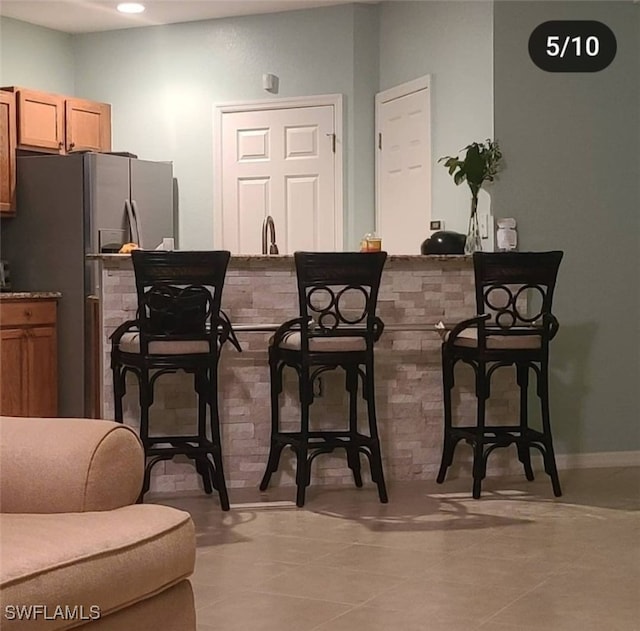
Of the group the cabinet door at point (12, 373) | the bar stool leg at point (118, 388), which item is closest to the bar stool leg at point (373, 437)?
the bar stool leg at point (118, 388)

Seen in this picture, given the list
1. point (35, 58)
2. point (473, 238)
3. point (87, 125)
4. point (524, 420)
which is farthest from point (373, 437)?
point (35, 58)

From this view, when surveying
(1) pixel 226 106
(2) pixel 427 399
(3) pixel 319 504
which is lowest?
(3) pixel 319 504

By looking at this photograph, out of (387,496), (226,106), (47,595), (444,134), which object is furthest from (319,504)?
(226,106)

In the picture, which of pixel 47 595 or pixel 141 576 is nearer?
pixel 47 595

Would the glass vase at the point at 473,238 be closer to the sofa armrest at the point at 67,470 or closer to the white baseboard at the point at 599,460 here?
the white baseboard at the point at 599,460

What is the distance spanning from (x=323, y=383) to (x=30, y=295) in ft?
7.20

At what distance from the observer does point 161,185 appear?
6.86m

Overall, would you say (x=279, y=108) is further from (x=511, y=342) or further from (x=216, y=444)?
(x=216, y=444)

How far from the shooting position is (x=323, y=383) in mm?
4984

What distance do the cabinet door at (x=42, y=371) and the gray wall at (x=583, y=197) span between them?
9.44 ft

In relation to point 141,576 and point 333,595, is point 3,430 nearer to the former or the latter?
point 141,576

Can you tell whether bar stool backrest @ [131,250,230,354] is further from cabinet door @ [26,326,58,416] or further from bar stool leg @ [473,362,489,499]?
cabinet door @ [26,326,58,416]

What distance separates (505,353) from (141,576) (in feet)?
9.49

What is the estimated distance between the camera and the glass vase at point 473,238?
530 centimetres
